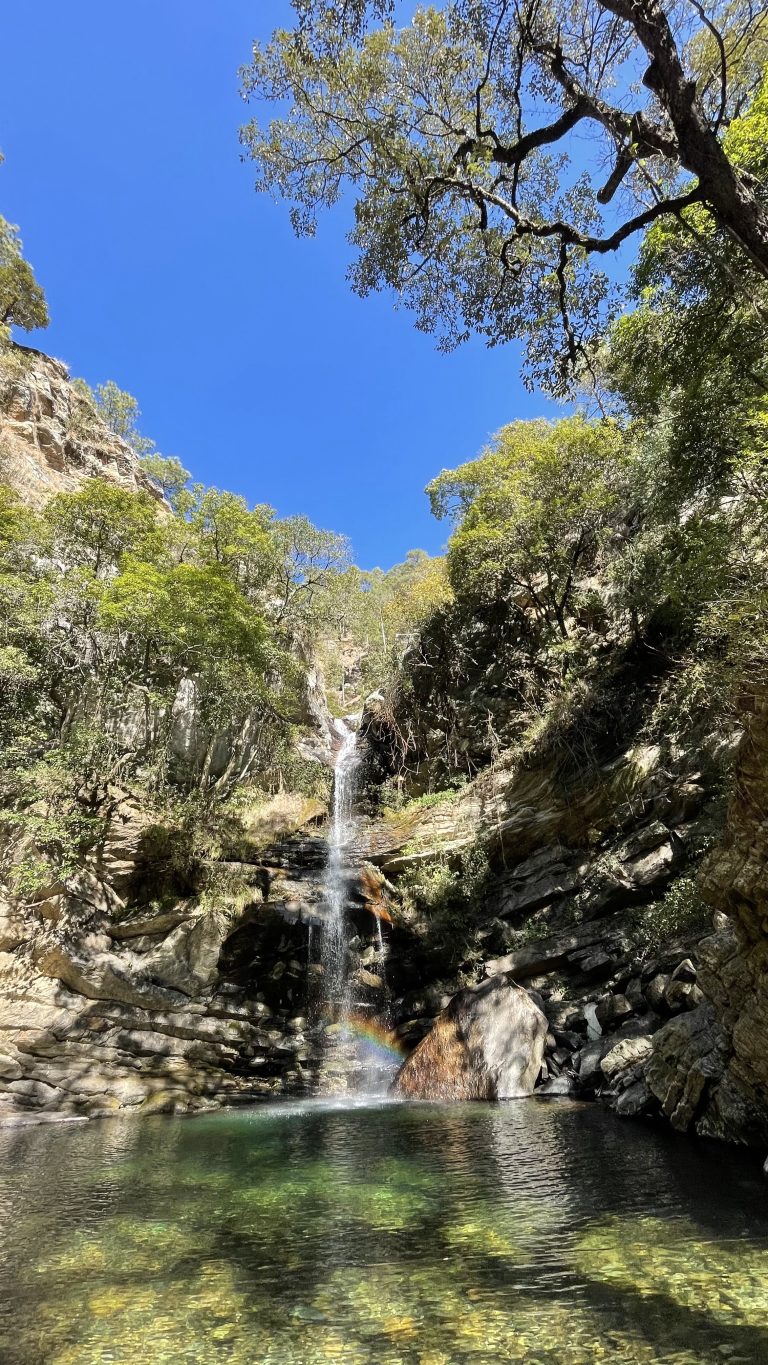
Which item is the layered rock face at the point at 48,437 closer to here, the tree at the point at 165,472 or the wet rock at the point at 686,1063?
the tree at the point at 165,472

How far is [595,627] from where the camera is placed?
17984mm

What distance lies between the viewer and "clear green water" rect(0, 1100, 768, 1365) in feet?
11.3

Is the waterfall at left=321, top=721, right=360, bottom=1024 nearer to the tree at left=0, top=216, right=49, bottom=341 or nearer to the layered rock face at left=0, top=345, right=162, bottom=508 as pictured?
the layered rock face at left=0, top=345, right=162, bottom=508

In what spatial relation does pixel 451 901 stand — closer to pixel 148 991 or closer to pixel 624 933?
pixel 624 933

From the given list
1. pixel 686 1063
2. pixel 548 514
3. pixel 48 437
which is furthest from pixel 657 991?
pixel 48 437

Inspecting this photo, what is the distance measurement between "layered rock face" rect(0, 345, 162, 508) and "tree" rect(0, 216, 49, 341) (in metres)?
1.60

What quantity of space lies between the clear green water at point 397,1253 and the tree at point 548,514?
13504 millimetres

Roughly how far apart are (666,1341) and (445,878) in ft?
40.6

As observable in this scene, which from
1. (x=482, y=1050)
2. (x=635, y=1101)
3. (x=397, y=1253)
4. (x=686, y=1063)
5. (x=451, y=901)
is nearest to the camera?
(x=397, y=1253)

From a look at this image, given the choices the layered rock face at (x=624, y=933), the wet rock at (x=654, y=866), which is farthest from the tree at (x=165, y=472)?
the wet rock at (x=654, y=866)

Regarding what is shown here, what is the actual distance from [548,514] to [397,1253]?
52.6 ft

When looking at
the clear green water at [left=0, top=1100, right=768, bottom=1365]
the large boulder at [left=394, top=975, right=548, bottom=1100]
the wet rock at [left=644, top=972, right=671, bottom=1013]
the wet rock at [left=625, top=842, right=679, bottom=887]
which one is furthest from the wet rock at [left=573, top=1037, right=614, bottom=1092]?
the wet rock at [left=625, top=842, right=679, bottom=887]

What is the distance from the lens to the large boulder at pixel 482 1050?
35.4 feet

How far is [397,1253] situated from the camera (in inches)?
182
